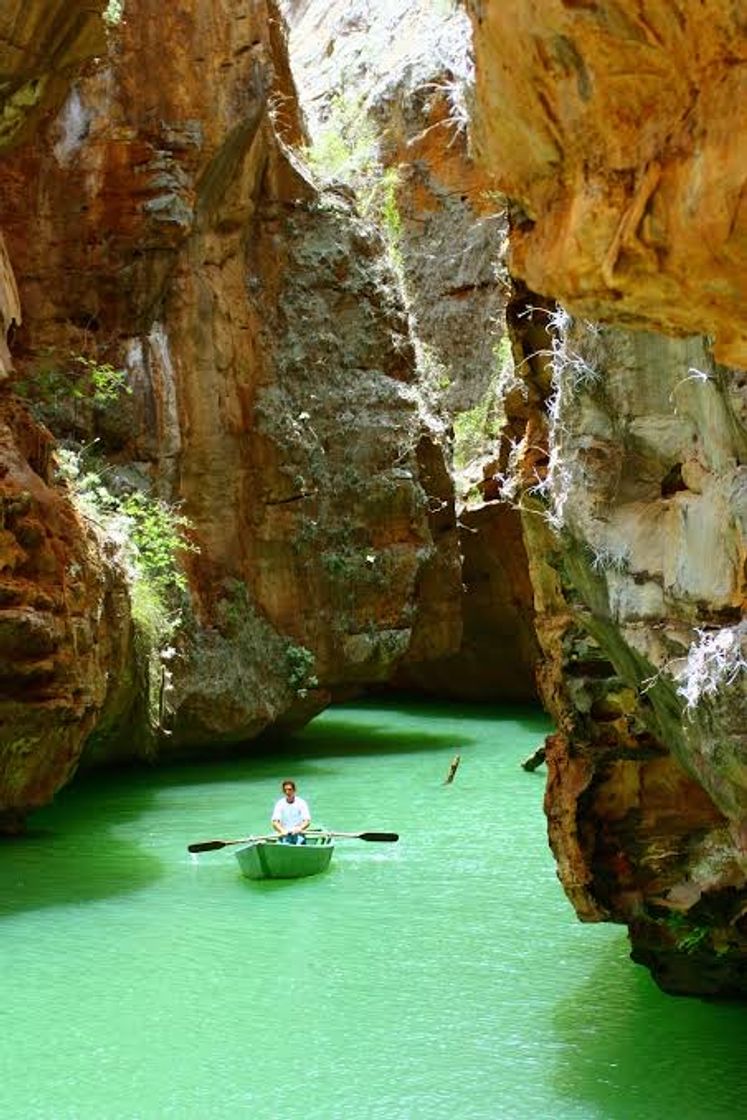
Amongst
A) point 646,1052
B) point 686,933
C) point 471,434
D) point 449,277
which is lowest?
point 646,1052

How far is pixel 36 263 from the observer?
20.1m

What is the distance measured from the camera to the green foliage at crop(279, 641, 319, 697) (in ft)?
69.2

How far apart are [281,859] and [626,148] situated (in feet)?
35.1

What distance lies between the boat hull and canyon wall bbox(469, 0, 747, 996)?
4233mm

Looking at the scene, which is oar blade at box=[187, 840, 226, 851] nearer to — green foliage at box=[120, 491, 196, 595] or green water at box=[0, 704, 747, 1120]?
green water at box=[0, 704, 747, 1120]

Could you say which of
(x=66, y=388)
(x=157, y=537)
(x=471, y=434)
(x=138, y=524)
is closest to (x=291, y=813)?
(x=157, y=537)

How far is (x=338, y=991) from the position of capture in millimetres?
9891

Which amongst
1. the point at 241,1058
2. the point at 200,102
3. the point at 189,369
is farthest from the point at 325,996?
the point at 200,102

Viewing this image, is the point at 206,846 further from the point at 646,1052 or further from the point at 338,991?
the point at 646,1052

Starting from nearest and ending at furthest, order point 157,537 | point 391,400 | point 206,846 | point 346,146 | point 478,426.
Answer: point 206,846 → point 157,537 → point 391,400 → point 346,146 → point 478,426

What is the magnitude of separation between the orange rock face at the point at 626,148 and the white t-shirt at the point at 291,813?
35.6ft

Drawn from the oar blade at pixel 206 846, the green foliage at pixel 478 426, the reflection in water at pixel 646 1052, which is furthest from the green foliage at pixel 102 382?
the reflection in water at pixel 646 1052

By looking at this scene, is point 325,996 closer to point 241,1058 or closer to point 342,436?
point 241,1058

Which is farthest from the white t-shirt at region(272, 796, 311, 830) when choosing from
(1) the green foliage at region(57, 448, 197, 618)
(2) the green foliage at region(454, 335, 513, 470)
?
(2) the green foliage at region(454, 335, 513, 470)
